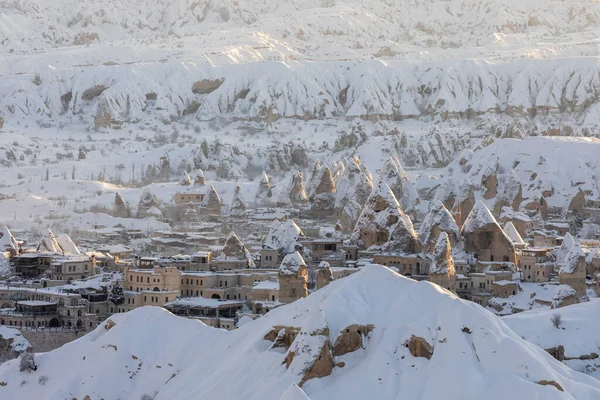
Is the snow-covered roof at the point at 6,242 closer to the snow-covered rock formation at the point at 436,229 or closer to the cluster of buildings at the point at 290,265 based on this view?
the cluster of buildings at the point at 290,265

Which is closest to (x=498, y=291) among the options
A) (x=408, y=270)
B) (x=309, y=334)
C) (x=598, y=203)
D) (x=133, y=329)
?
(x=408, y=270)

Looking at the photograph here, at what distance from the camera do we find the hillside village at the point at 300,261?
92.0 meters

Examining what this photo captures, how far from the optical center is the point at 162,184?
6275 inches

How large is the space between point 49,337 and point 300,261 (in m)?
14.5

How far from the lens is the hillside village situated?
9200 cm

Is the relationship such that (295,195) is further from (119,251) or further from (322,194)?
(119,251)

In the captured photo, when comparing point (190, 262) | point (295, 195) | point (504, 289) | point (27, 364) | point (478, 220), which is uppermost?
point (295, 195)

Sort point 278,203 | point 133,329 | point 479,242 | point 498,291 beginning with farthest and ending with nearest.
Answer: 1. point 278,203
2. point 479,242
3. point 498,291
4. point 133,329

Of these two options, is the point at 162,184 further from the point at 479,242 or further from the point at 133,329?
the point at 133,329

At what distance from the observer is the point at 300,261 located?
89625mm

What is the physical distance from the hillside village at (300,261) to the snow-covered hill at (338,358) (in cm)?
1320

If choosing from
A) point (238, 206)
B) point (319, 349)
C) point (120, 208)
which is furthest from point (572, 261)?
point (120, 208)

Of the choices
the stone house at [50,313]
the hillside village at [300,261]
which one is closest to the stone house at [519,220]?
the hillside village at [300,261]

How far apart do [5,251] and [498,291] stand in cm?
3260
